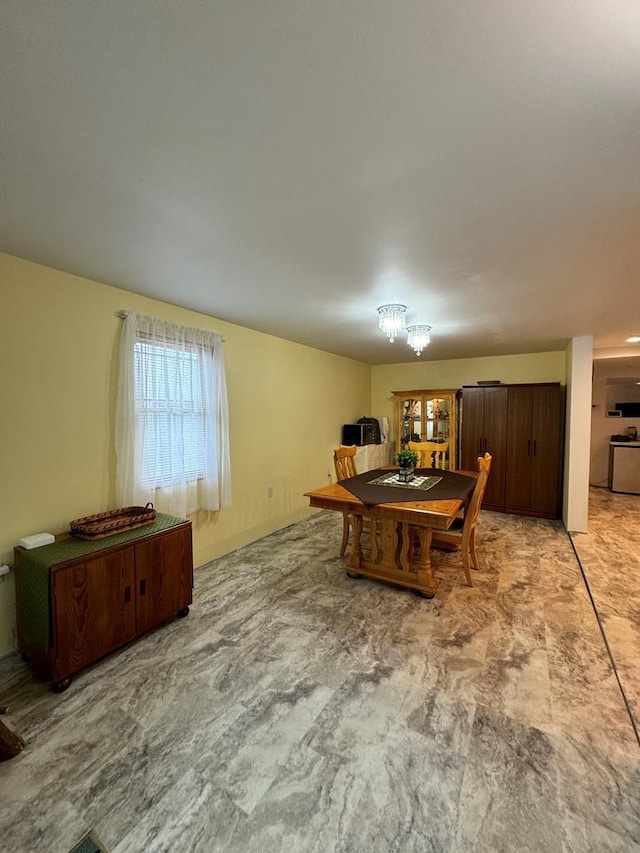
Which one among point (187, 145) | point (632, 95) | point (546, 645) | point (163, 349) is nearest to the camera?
point (632, 95)

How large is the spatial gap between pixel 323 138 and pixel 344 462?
2.94 metres

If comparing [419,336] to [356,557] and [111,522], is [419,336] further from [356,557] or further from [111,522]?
[111,522]

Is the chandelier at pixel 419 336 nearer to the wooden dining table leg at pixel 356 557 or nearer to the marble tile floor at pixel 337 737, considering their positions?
the wooden dining table leg at pixel 356 557

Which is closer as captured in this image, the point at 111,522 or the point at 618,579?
the point at 111,522

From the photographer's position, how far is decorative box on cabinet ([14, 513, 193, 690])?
179cm

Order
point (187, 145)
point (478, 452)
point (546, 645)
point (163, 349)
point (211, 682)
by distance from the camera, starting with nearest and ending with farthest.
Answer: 1. point (187, 145)
2. point (211, 682)
3. point (546, 645)
4. point (163, 349)
5. point (478, 452)

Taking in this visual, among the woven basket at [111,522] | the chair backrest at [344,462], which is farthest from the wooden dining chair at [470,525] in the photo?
the woven basket at [111,522]

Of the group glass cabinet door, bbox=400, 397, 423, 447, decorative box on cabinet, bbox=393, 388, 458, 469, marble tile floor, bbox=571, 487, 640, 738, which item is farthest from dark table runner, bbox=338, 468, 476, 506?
glass cabinet door, bbox=400, 397, 423, 447

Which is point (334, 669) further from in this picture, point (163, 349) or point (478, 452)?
point (478, 452)

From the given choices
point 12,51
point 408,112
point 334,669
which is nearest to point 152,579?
point 334,669

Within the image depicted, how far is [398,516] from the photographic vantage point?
8.46ft

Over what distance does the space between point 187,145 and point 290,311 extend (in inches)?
73.4

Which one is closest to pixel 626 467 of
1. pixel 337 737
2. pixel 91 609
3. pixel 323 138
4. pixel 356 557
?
pixel 356 557

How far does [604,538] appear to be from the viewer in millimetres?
3912
